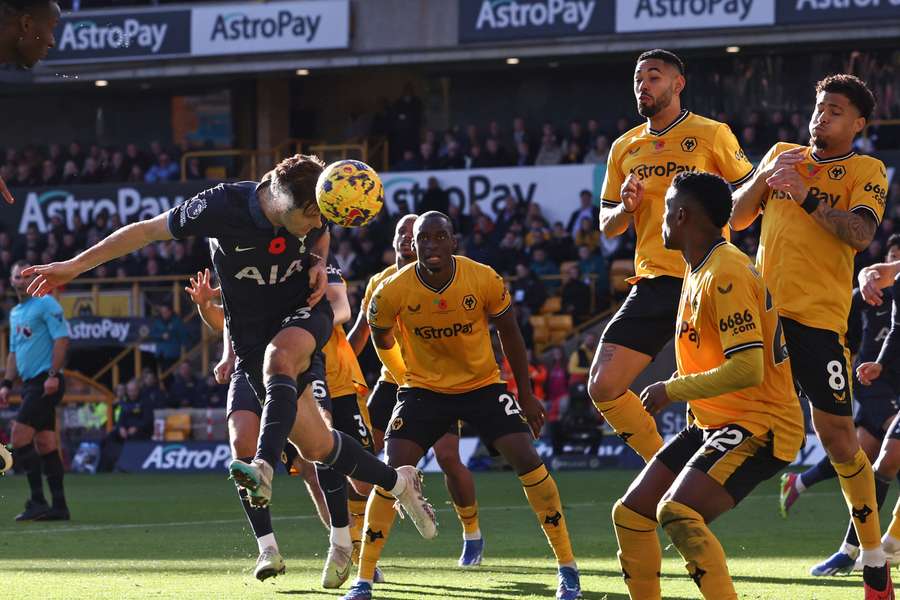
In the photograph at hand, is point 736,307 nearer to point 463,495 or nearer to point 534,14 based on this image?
point 463,495

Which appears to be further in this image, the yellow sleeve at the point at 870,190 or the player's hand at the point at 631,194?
the player's hand at the point at 631,194

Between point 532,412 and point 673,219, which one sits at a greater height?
point 673,219

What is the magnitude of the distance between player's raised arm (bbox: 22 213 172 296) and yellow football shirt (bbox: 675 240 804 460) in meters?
2.98

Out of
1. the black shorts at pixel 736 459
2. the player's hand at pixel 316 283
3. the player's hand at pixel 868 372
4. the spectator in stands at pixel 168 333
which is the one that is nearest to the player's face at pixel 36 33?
the player's hand at pixel 316 283

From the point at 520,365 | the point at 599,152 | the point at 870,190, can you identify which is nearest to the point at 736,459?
the point at 870,190

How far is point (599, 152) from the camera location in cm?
2959

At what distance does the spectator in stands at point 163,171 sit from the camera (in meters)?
33.5

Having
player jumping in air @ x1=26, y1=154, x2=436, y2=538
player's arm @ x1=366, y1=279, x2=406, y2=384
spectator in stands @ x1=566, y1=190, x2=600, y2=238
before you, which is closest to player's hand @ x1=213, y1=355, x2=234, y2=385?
player jumping in air @ x1=26, y1=154, x2=436, y2=538

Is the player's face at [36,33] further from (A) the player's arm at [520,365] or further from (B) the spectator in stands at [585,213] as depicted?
(B) the spectator in stands at [585,213]

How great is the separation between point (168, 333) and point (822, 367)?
2097 cm

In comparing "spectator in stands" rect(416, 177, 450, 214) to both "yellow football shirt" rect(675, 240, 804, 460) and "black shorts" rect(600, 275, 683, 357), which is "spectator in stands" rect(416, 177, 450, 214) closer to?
"black shorts" rect(600, 275, 683, 357)

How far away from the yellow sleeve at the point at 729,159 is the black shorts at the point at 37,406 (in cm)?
793

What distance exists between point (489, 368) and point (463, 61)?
77.2 feet

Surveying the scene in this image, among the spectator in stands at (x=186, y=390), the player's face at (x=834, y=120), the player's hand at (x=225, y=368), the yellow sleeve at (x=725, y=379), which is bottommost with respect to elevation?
the spectator in stands at (x=186, y=390)
